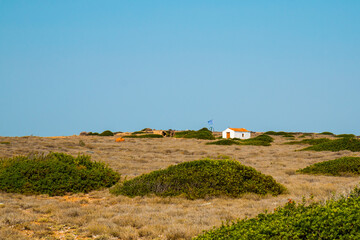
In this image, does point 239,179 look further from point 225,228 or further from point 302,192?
point 225,228

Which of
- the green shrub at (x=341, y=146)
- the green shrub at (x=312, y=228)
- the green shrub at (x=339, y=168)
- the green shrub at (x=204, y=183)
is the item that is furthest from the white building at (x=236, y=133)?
the green shrub at (x=312, y=228)

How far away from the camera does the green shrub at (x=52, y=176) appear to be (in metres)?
→ 12.4

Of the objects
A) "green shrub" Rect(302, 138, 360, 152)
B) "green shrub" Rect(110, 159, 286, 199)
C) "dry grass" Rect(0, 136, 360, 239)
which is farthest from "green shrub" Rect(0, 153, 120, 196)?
"green shrub" Rect(302, 138, 360, 152)

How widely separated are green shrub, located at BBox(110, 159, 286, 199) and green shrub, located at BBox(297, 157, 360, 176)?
5.54 m

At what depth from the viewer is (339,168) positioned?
15977mm

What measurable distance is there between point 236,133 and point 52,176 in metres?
45.3

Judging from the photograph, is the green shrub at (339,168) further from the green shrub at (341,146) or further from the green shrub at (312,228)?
the green shrub at (341,146)

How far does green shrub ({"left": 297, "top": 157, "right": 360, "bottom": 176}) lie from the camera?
51.6 ft

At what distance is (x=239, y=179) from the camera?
11.7 meters

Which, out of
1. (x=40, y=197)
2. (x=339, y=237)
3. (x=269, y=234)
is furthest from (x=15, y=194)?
(x=339, y=237)

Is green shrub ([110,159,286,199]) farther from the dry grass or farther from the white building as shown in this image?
the white building

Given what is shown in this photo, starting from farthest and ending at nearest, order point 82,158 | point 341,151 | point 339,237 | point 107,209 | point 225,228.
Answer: point 341,151, point 82,158, point 107,209, point 225,228, point 339,237

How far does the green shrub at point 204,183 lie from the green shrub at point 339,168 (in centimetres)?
554

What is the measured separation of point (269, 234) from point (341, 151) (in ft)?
82.1
